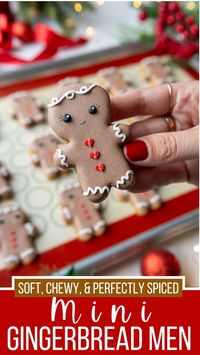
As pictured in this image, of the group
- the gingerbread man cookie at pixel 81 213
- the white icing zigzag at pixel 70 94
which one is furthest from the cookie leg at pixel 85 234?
the white icing zigzag at pixel 70 94

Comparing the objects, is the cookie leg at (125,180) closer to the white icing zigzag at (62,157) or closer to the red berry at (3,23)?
the white icing zigzag at (62,157)

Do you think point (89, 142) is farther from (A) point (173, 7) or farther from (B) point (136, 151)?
(A) point (173, 7)

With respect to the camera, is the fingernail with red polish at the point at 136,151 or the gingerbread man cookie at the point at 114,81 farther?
the gingerbread man cookie at the point at 114,81

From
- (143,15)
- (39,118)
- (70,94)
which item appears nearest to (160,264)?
(70,94)

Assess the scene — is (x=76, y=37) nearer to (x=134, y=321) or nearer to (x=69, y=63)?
(x=69, y=63)

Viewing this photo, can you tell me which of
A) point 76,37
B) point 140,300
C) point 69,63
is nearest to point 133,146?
point 140,300

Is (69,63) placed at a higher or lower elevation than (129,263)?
higher
